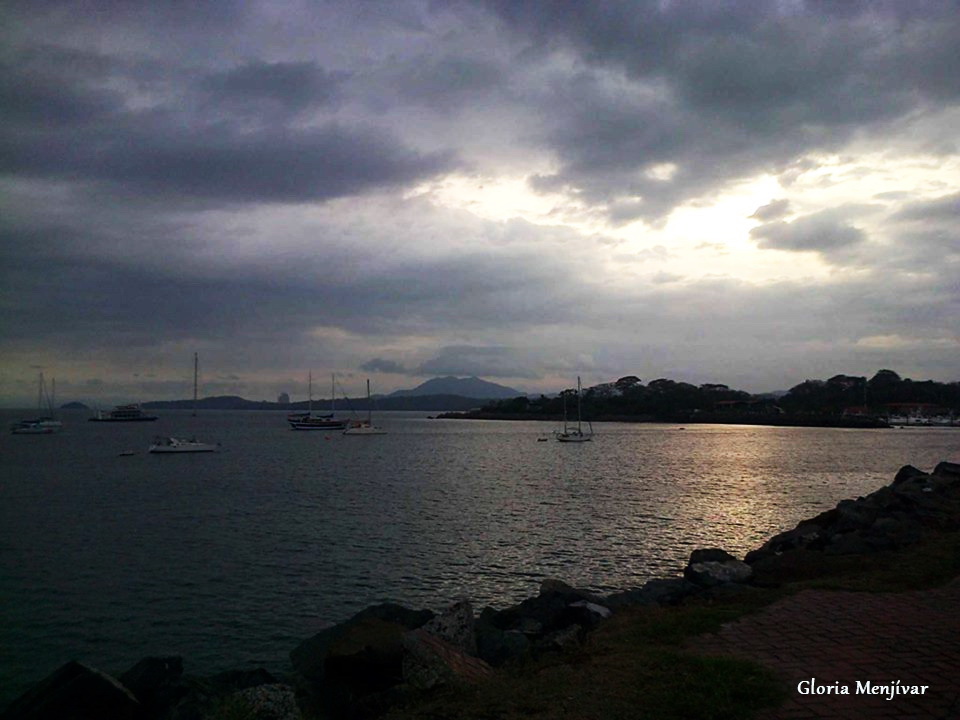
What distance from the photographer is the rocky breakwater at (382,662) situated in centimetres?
888

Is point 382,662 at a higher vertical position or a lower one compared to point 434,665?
lower

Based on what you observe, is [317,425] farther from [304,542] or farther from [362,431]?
[304,542]

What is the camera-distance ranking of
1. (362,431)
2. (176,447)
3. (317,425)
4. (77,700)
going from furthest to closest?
1. (317,425)
2. (362,431)
3. (176,447)
4. (77,700)

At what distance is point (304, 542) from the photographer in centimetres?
2466

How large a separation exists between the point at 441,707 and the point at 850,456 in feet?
240

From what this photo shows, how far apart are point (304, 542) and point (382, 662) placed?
1479cm

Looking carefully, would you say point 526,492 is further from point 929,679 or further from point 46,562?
point 929,679

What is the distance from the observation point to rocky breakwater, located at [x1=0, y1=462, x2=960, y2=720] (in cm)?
888

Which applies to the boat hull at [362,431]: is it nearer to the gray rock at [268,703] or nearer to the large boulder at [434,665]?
the large boulder at [434,665]

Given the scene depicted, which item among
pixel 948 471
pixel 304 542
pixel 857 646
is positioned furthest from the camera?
pixel 948 471

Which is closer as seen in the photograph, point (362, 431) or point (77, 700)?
point (77, 700)

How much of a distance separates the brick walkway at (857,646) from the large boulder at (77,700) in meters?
7.35

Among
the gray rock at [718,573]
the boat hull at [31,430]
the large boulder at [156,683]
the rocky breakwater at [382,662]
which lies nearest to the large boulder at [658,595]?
the rocky breakwater at [382,662]

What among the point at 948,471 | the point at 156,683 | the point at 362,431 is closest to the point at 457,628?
the point at 156,683
